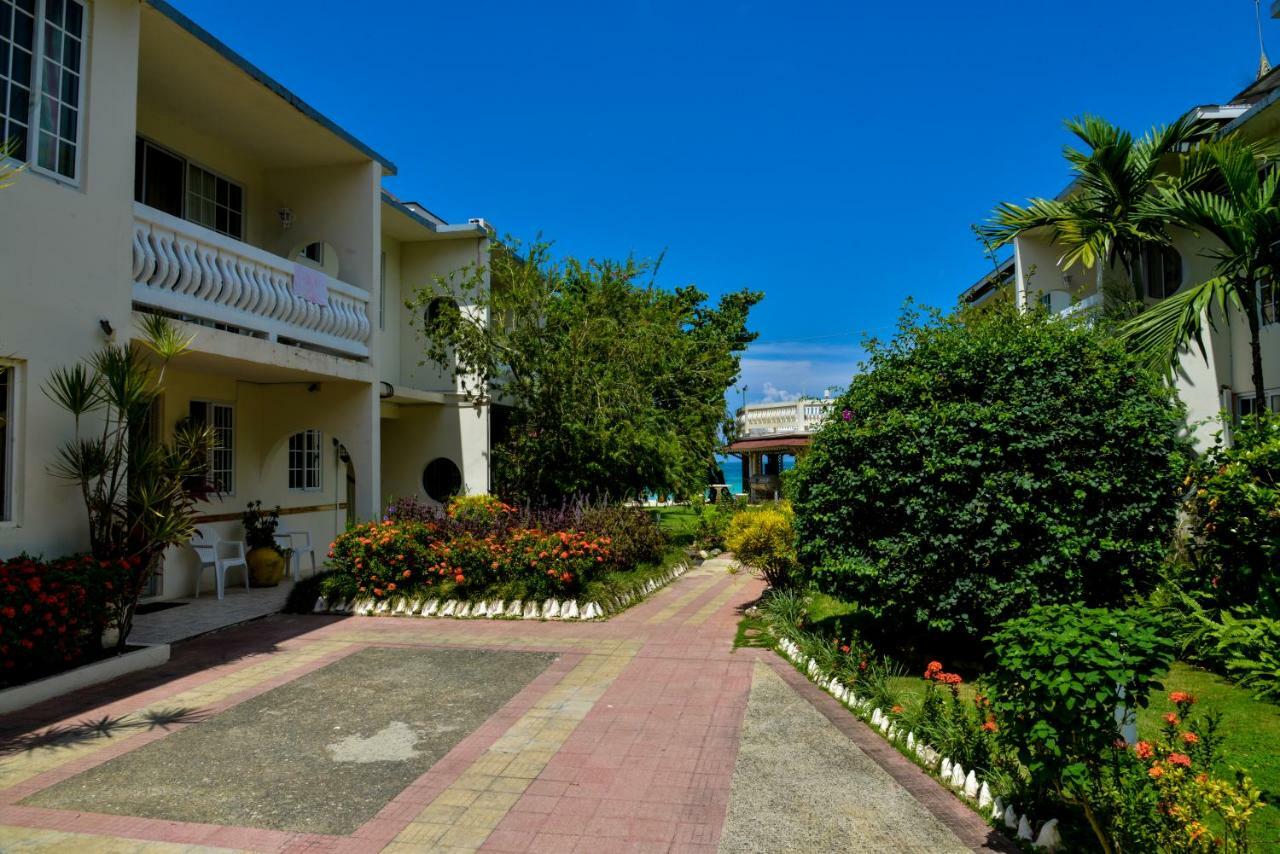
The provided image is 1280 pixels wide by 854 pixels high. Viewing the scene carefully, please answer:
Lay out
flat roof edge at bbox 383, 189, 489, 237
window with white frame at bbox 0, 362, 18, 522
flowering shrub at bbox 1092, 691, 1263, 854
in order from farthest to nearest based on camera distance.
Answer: flat roof edge at bbox 383, 189, 489, 237 → window with white frame at bbox 0, 362, 18, 522 → flowering shrub at bbox 1092, 691, 1263, 854

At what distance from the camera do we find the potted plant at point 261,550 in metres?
12.2

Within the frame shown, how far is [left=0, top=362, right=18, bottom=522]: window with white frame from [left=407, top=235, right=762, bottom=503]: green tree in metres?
7.98

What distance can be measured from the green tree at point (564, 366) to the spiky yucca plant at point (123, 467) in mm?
6995

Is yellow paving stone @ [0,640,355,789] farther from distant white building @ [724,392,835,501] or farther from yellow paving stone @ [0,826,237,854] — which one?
distant white building @ [724,392,835,501]

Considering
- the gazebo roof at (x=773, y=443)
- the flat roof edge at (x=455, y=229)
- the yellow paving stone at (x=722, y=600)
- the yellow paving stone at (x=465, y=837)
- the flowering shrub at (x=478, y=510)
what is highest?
the flat roof edge at (x=455, y=229)

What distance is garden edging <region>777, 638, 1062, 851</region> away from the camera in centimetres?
413

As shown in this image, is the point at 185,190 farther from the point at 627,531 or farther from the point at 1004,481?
the point at 1004,481

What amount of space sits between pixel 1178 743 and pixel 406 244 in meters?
16.1

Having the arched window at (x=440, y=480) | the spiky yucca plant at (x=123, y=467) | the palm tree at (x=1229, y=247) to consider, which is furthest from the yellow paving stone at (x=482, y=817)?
the arched window at (x=440, y=480)

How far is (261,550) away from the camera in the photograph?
12.3 meters

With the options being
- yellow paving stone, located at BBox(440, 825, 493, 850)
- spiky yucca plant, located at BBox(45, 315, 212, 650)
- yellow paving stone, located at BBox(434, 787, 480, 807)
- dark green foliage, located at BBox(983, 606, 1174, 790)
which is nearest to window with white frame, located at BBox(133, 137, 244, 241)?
spiky yucca plant, located at BBox(45, 315, 212, 650)

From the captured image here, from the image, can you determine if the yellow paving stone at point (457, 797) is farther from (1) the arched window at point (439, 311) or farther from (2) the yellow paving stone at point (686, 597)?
(1) the arched window at point (439, 311)

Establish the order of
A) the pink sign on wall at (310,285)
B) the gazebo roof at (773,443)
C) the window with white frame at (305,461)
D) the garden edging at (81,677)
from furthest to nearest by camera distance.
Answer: the gazebo roof at (773,443), the window with white frame at (305,461), the pink sign on wall at (310,285), the garden edging at (81,677)

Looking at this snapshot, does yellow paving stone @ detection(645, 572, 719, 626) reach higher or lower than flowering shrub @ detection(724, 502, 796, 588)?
lower
